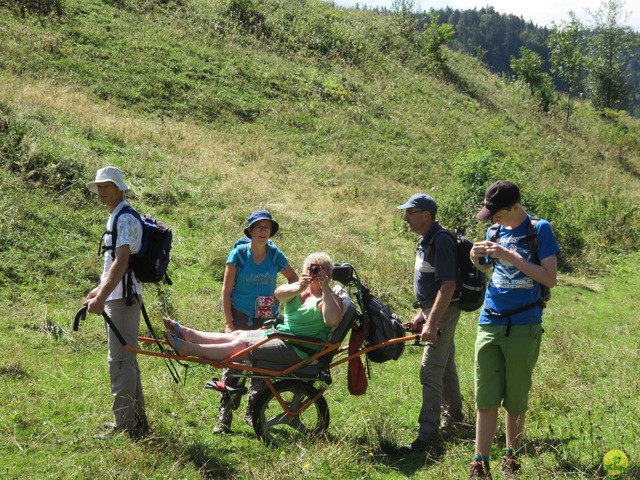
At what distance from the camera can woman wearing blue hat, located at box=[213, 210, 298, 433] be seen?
5668mm

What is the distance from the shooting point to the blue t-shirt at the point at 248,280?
5.72 m

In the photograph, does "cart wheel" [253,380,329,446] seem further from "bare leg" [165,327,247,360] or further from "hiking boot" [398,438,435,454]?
"hiking boot" [398,438,435,454]

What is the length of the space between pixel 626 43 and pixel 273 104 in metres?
26.0

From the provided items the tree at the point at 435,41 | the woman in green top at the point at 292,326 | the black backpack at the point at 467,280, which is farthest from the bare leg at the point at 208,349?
the tree at the point at 435,41

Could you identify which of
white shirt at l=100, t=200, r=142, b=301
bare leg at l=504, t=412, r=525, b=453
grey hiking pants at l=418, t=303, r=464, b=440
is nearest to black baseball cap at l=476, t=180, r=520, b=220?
grey hiking pants at l=418, t=303, r=464, b=440

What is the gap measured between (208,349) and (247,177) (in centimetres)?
919

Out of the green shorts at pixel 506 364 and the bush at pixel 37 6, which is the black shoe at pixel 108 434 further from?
the bush at pixel 37 6

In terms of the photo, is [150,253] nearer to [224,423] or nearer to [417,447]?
[224,423]

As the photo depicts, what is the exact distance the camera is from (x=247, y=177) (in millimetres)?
14016

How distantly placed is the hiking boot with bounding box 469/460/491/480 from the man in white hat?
2.50 meters

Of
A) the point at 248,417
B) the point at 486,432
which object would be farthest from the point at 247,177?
the point at 486,432

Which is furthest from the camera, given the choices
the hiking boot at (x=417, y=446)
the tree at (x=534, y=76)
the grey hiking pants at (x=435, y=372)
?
the tree at (x=534, y=76)

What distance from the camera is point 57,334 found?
6949mm

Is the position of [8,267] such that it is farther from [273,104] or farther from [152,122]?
[273,104]
